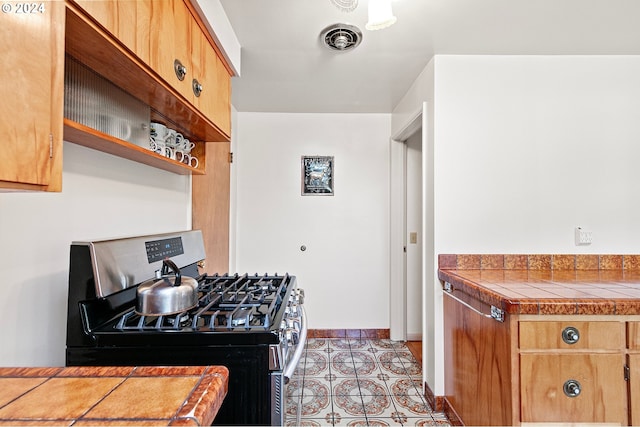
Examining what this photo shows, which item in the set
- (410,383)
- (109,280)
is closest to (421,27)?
(109,280)

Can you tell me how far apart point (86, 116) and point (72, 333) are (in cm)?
71

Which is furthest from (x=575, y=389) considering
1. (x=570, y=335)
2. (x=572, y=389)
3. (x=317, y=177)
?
(x=317, y=177)

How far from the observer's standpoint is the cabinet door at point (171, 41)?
938 mm

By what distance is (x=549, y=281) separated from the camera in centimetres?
156

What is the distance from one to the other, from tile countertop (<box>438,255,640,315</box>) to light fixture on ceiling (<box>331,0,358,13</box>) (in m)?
1.48

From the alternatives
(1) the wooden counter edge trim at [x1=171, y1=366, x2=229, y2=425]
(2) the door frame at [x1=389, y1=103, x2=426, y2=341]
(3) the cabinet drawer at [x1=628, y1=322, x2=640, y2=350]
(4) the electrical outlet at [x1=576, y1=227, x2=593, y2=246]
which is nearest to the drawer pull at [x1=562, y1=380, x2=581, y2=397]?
(3) the cabinet drawer at [x1=628, y1=322, x2=640, y2=350]

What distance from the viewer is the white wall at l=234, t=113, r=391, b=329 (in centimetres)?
296

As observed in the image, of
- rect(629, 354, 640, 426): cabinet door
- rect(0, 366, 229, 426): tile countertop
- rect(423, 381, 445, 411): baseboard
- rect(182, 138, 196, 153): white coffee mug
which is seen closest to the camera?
rect(0, 366, 229, 426): tile countertop

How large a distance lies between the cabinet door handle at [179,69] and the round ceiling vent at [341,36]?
0.87 meters

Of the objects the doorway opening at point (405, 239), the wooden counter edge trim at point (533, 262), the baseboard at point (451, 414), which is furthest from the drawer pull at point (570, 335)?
the doorway opening at point (405, 239)

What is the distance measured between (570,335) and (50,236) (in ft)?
6.58

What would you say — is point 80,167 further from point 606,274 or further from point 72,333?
point 606,274

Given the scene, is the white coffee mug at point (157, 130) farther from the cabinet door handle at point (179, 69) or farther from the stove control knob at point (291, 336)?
the stove control knob at point (291, 336)

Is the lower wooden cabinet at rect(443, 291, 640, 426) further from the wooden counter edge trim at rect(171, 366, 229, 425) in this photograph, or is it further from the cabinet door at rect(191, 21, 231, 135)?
the cabinet door at rect(191, 21, 231, 135)
